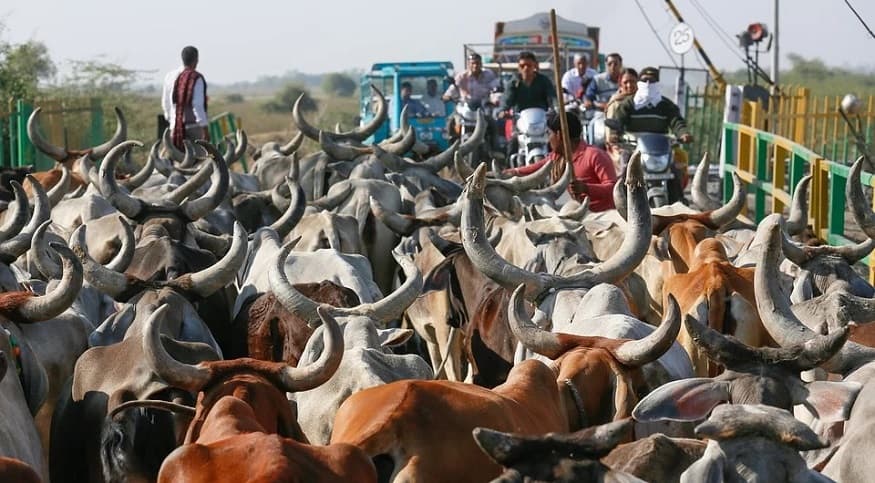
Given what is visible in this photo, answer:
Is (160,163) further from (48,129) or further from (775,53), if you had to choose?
(775,53)

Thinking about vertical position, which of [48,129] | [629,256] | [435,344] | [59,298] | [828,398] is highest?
[828,398]

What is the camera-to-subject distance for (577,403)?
20.3 ft

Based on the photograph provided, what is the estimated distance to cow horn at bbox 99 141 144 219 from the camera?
35.2ft

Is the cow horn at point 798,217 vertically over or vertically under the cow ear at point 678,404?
under

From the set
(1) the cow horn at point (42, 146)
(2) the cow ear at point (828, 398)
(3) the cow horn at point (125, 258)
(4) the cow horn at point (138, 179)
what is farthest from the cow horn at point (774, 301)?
(1) the cow horn at point (42, 146)

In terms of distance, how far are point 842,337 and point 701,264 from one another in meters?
3.75

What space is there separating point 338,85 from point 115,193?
381 ft

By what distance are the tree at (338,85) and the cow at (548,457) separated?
120 m

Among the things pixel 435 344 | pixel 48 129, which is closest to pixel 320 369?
pixel 435 344

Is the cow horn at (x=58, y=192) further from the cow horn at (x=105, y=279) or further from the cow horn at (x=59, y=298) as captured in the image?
the cow horn at (x=59, y=298)

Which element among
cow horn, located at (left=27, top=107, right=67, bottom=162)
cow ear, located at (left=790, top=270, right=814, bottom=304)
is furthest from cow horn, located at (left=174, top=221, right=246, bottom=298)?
cow horn, located at (left=27, top=107, right=67, bottom=162)

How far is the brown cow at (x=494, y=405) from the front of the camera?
16.8ft

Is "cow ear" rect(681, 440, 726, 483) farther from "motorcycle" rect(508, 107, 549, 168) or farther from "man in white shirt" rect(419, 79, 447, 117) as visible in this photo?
"man in white shirt" rect(419, 79, 447, 117)

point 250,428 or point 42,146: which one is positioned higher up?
point 250,428
